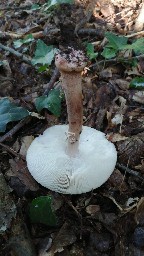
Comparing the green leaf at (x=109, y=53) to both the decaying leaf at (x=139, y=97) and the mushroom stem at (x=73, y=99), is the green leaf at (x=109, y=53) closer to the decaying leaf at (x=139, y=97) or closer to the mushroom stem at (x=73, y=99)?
the decaying leaf at (x=139, y=97)

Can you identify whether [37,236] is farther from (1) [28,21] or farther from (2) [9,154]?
(1) [28,21]

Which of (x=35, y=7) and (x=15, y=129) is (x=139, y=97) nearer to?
(x=15, y=129)

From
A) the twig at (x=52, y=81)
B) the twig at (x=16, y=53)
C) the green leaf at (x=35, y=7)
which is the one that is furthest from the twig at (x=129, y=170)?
the green leaf at (x=35, y=7)

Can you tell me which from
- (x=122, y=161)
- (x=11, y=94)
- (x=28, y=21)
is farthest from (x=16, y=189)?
(x=28, y=21)

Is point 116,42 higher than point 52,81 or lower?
higher

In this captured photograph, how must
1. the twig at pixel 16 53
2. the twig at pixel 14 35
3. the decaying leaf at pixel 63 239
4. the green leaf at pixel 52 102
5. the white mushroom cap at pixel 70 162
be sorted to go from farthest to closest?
the twig at pixel 14 35 → the twig at pixel 16 53 → the green leaf at pixel 52 102 → the white mushroom cap at pixel 70 162 → the decaying leaf at pixel 63 239

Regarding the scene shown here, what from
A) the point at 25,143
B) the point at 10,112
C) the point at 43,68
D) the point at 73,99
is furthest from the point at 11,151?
the point at 43,68
